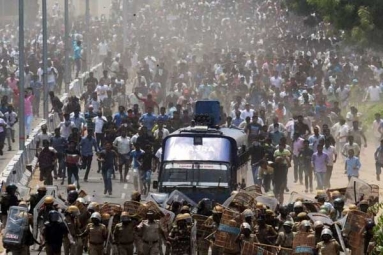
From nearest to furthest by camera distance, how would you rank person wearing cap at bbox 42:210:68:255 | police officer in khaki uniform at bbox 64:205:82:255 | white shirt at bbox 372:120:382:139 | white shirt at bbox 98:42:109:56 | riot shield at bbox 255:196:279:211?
person wearing cap at bbox 42:210:68:255, police officer in khaki uniform at bbox 64:205:82:255, riot shield at bbox 255:196:279:211, white shirt at bbox 372:120:382:139, white shirt at bbox 98:42:109:56

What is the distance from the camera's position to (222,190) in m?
29.1

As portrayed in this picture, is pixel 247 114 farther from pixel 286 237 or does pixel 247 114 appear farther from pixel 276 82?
pixel 286 237

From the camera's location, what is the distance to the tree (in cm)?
4106

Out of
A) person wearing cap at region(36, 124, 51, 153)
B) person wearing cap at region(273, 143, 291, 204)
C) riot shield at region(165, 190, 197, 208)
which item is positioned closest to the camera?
riot shield at region(165, 190, 197, 208)

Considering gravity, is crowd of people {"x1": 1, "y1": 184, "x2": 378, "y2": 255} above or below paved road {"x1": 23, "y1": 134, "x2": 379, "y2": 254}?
below

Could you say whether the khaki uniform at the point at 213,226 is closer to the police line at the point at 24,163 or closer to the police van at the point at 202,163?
the police van at the point at 202,163

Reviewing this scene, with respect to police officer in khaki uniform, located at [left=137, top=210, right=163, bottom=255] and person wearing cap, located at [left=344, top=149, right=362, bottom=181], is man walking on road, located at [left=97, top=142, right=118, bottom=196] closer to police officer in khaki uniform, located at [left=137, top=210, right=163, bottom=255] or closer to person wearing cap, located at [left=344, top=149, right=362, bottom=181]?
person wearing cap, located at [left=344, top=149, right=362, bottom=181]

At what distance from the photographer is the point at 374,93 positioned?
153 ft

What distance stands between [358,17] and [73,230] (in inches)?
672

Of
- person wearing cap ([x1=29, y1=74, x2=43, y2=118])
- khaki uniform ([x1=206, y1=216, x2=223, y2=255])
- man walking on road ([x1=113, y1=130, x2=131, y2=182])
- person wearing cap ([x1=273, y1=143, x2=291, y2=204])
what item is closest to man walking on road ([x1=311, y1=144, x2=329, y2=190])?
person wearing cap ([x1=273, y1=143, x2=291, y2=204])

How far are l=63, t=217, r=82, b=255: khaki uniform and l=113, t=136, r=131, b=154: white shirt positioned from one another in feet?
31.8

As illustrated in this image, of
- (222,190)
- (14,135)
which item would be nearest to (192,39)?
(14,135)

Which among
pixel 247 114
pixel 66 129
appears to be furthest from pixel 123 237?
pixel 247 114

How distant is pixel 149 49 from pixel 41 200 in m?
35.8
